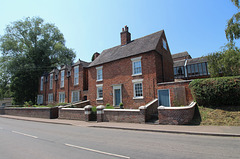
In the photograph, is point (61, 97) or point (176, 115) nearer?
point (176, 115)

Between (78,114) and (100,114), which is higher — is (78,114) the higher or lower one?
the lower one

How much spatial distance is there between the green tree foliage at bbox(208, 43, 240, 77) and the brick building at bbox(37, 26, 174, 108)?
17.5 feet

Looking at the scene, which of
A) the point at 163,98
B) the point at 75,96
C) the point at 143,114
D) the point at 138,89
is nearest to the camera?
the point at 143,114

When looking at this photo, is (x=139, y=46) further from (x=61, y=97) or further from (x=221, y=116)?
(x=61, y=97)

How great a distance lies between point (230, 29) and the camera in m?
13.3

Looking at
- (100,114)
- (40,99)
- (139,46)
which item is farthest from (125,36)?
(40,99)

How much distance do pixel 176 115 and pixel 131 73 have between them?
8510mm

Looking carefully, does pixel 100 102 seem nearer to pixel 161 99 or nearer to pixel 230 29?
pixel 161 99

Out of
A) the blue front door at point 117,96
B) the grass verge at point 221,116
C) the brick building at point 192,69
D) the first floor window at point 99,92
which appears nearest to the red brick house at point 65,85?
the first floor window at point 99,92

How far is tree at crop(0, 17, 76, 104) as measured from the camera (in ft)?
111

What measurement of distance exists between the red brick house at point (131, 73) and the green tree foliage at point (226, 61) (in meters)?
5.34

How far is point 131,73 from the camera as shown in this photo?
1780 cm

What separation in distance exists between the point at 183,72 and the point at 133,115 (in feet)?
87.8

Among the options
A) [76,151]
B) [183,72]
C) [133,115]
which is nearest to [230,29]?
[133,115]
